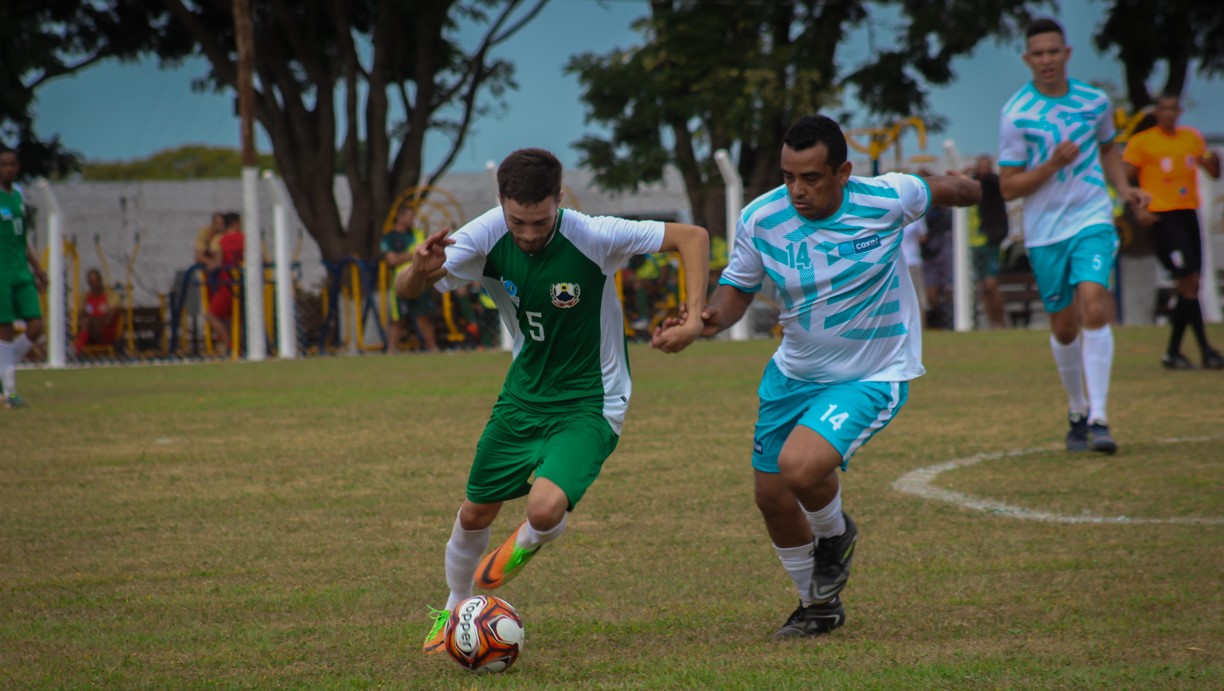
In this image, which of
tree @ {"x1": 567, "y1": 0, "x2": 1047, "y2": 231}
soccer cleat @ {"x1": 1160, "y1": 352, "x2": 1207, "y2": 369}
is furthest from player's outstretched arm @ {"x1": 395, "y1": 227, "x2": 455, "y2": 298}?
tree @ {"x1": 567, "y1": 0, "x2": 1047, "y2": 231}

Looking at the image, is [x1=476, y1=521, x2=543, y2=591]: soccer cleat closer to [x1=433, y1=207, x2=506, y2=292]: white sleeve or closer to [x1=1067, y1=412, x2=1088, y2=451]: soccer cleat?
[x1=433, y1=207, x2=506, y2=292]: white sleeve

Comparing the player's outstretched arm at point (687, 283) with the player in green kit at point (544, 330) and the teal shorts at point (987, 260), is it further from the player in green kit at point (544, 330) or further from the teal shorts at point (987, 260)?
the teal shorts at point (987, 260)

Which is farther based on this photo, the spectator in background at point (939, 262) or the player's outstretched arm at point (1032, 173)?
the spectator in background at point (939, 262)

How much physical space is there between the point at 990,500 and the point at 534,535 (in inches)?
123

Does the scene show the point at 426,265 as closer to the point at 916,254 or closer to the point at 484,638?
the point at 484,638

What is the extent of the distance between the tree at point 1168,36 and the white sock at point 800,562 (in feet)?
81.5

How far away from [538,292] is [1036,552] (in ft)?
7.72

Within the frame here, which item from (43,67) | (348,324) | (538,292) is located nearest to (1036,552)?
(538,292)

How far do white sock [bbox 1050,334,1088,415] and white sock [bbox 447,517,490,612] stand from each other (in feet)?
15.2

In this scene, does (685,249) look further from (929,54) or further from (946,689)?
(929,54)

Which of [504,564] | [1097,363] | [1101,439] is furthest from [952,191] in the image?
[1097,363]

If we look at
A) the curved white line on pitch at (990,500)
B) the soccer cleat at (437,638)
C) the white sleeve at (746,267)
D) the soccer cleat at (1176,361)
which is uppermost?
the white sleeve at (746,267)

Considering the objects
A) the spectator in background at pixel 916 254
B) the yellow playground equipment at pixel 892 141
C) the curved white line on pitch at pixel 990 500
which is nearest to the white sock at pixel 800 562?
the curved white line on pitch at pixel 990 500

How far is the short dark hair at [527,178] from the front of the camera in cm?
455
